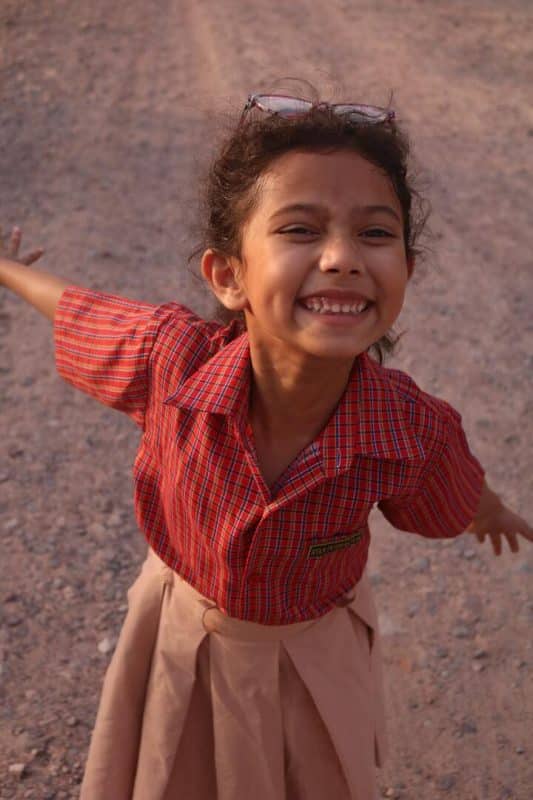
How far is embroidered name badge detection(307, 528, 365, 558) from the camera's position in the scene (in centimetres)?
159

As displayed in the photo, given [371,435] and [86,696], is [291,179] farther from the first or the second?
[86,696]

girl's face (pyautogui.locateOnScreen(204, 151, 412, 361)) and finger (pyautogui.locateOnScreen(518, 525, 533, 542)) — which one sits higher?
girl's face (pyautogui.locateOnScreen(204, 151, 412, 361))

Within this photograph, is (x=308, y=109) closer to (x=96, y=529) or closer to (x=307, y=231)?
(x=307, y=231)

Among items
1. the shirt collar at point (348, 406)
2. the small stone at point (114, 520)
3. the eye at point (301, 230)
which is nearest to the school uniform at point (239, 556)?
the shirt collar at point (348, 406)

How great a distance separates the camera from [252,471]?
1.53 m

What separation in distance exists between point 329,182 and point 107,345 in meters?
0.53

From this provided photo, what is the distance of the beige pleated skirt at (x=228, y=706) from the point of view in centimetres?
168

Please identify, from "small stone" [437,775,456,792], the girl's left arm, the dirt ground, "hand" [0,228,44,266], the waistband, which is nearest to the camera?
the waistband

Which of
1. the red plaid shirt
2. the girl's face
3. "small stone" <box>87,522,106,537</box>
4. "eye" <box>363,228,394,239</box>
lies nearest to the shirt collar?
the red plaid shirt

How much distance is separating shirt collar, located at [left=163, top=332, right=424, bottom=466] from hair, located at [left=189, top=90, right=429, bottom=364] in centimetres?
20

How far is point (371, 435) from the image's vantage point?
1.54 m

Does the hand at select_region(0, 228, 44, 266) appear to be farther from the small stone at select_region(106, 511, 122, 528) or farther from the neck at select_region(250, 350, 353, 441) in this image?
the small stone at select_region(106, 511, 122, 528)

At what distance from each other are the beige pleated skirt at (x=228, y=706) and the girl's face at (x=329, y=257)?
0.53 metres

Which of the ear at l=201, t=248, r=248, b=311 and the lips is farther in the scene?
the ear at l=201, t=248, r=248, b=311
